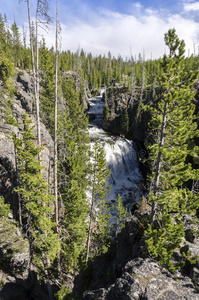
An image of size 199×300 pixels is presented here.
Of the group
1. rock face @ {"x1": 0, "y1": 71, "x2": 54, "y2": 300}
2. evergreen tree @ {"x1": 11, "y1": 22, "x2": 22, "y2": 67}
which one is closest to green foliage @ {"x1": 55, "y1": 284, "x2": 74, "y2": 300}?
rock face @ {"x1": 0, "y1": 71, "x2": 54, "y2": 300}

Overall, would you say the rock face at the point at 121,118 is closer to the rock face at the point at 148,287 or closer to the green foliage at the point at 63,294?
the rock face at the point at 148,287

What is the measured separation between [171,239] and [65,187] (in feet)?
32.1

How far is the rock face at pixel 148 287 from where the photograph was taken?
6.35 meters

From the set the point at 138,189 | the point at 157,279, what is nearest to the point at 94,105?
the point at 138,189

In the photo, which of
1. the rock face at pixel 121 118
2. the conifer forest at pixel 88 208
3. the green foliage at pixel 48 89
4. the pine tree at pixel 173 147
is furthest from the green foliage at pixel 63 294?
the rock face at pixel 121 118

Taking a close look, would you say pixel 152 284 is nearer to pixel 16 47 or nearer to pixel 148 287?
pixel 148 287

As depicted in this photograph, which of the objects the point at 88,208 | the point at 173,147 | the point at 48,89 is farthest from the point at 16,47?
the point at 173,147

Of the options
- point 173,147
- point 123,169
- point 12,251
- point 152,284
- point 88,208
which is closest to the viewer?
point 152,284

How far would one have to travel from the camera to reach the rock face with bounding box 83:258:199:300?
635 centimetres

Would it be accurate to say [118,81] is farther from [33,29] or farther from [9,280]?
[9,280]

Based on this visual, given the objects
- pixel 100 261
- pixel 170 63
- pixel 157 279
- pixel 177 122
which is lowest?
pixel 100 261

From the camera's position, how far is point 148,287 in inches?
263

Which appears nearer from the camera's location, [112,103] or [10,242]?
[10,242]

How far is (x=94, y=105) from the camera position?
207 ft
